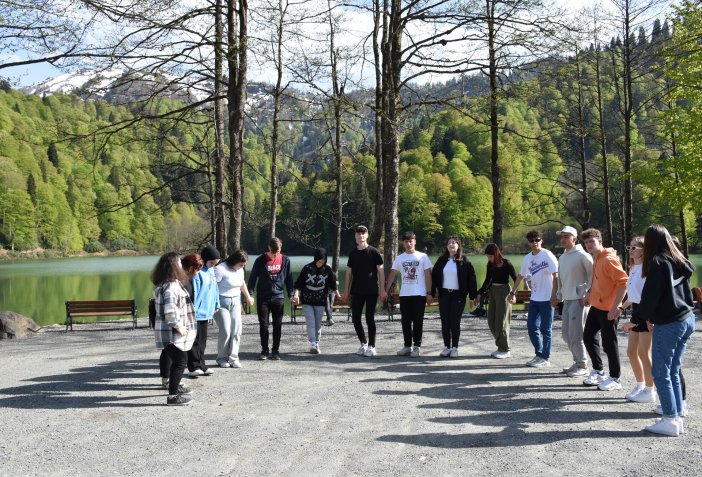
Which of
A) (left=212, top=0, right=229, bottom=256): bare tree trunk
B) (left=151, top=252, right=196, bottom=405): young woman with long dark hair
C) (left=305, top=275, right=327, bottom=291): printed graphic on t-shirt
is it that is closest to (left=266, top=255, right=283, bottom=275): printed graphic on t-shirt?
(left=305, top=275, right=327, bottom=291): printed graphic on t-shirt

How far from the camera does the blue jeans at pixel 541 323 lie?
331 inches

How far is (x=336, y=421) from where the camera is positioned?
586cm

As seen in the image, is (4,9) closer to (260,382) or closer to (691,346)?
(260,382)

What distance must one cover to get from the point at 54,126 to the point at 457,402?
31.3 feet

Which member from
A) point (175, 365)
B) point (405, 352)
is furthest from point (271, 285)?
point (175, 365)

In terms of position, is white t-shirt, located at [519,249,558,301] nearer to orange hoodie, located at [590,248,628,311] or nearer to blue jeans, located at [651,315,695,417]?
orange hoodie, located at [590,248,628,311]

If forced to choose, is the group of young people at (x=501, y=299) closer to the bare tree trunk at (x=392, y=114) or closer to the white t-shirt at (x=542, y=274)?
the white t-shirt at (x=542, y=274)

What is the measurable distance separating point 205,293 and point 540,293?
14.3 ft

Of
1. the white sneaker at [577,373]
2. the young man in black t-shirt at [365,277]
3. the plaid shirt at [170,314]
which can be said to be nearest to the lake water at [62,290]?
the young man in black t-shirt at [365,277]

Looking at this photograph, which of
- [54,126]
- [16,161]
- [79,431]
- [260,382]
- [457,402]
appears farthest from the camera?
[16,161]

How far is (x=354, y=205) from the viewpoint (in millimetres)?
63281

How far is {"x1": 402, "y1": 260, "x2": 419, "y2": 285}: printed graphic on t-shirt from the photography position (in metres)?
9.09

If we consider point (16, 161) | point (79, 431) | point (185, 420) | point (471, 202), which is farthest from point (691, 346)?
point (16, 161)

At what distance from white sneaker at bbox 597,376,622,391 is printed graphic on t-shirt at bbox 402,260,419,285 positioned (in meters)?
2.96
